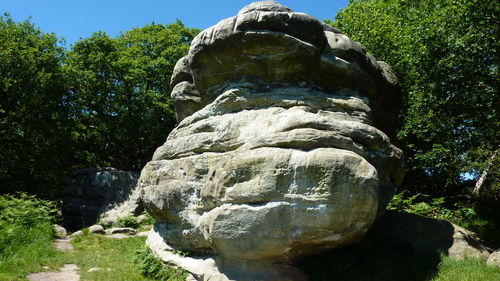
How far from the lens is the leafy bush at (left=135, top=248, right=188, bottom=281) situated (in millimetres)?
8906

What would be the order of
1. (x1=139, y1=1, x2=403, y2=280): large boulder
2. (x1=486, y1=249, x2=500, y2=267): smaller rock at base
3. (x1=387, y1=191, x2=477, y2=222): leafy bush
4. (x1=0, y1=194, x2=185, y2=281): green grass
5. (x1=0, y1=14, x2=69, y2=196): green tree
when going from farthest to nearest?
(x1=0, y1=14, x2=69, y2=196): green tree < (x1=387, y1=191, x2=477, y2=222): leafy bush < (x1=0, y1=194, x2=185, y2=281): green grass < (x1=486, y1=249, x2=500, y2=267): smaller rock at base < (x1=139, y1=1, x2=403, y2=280): large boulder

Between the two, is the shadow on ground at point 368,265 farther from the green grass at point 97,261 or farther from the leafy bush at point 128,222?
the leafy bush at point 128,222

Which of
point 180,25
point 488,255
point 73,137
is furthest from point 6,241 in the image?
point 180,25

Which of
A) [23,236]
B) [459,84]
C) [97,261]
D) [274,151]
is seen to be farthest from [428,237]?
[23,236]

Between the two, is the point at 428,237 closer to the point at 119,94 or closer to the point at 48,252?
the point at 48,252

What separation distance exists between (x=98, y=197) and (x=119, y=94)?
270 inches

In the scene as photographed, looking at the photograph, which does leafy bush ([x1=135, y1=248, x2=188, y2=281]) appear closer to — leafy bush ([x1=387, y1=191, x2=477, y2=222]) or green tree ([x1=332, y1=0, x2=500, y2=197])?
green tree ([x1=332, y1=0, x2=500, y2=197])

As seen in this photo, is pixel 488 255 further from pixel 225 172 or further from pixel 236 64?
pixel 236 64

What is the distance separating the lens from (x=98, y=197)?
62.5 feet

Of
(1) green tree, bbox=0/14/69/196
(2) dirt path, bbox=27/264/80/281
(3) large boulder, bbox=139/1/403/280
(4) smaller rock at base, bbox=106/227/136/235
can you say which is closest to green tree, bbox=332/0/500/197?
(3) large boulder, bbox=139/1/403/280

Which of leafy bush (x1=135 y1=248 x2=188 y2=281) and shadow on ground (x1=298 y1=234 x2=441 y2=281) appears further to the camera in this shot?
leafy bush (x1=135 y1=248 x2=188 y2=281)

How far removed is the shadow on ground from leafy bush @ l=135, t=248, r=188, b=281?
2701 millimetres

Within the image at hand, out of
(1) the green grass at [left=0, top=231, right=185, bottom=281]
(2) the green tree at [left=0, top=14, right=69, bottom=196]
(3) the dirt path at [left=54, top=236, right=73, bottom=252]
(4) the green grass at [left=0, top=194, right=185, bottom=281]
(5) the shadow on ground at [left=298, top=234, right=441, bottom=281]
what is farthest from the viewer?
(2) the green tree at [left=0, top=14, right=69, bottom=196]

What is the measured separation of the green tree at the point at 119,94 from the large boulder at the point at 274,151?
42.1 feet
